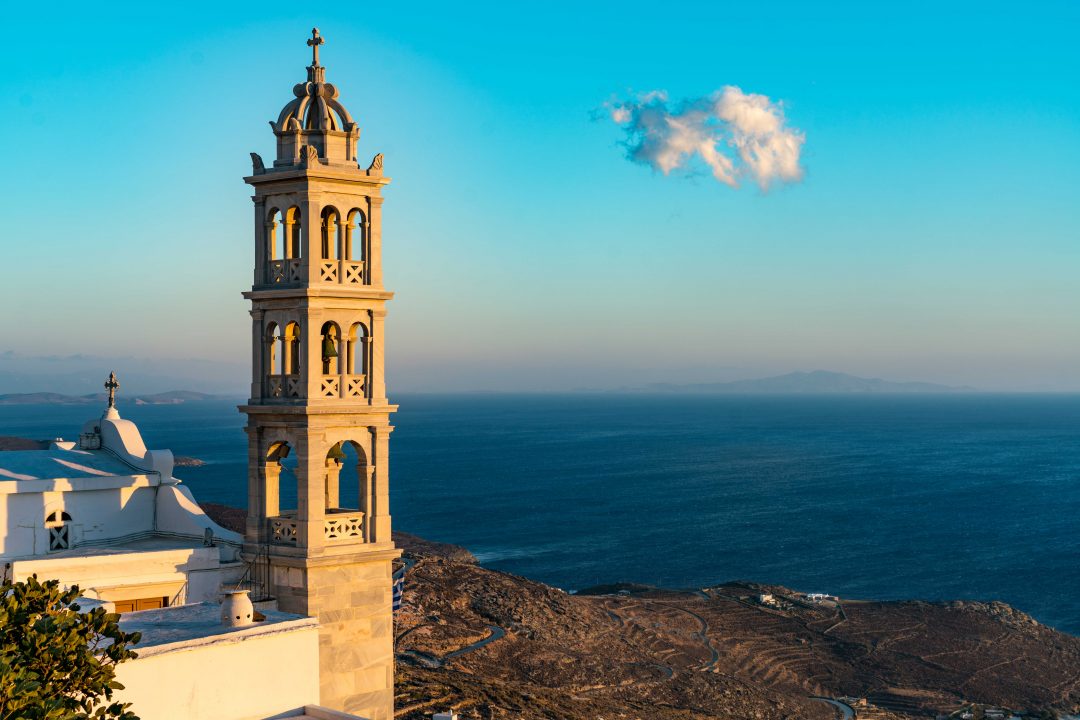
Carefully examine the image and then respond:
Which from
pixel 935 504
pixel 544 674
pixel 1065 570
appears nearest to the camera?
pixel 544 674

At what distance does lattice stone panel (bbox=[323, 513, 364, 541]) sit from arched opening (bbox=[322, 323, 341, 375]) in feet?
9.18

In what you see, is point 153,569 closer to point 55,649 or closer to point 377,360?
point 377,360

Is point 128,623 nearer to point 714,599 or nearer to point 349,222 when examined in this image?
point 349,222

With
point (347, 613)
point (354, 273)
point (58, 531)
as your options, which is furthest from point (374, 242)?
point (58, 531)

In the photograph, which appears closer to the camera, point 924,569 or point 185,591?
point 185,591

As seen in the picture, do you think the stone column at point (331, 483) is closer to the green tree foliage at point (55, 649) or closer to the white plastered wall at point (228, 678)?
the white plastered wall at point (228, 678)

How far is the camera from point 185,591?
22984mm

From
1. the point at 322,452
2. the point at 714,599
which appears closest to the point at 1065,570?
the point at 714,599

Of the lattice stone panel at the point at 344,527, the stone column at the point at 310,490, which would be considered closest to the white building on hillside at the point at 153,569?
the stone column at the point at 310,490

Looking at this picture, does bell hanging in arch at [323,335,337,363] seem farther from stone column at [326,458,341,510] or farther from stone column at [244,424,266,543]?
stone column at [326,458,341,510]

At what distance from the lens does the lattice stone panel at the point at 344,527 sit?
22.9 m

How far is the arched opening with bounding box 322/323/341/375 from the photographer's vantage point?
23.4 metres

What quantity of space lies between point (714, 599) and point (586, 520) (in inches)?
2206

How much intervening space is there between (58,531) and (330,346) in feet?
22.2
